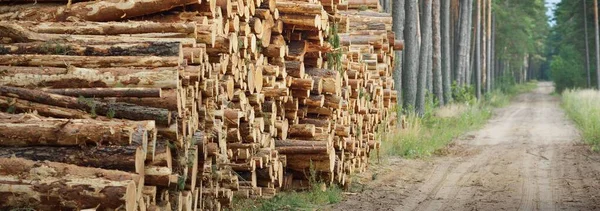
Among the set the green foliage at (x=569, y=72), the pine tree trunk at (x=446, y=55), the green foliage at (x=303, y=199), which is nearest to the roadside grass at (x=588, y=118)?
the pine tree trunk at (x=446, y=55)

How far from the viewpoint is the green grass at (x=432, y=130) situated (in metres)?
18.5

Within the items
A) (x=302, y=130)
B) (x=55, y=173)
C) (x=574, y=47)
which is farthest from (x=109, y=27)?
(x=574, y=47)

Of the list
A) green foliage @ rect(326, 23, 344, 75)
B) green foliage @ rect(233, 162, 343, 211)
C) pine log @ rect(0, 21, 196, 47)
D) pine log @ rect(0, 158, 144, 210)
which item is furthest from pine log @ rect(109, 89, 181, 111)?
green foliage @ rect(326, 23, 344, 75)

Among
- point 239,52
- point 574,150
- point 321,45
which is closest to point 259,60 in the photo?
point 239,52

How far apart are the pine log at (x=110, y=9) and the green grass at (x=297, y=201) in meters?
2.77

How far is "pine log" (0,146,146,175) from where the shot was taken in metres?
6.72

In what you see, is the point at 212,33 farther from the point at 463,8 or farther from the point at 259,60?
the point at 463,8

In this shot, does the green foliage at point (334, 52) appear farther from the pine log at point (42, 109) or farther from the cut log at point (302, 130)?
the pine log at point (42, 109)

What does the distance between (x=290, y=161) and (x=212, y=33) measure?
4.13 metres

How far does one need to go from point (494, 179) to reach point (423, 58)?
11534 mm

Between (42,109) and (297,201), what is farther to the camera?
(297,201)

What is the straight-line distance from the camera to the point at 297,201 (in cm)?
1147

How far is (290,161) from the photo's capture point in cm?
1246

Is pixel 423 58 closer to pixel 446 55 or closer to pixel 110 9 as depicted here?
pixel 446 55
